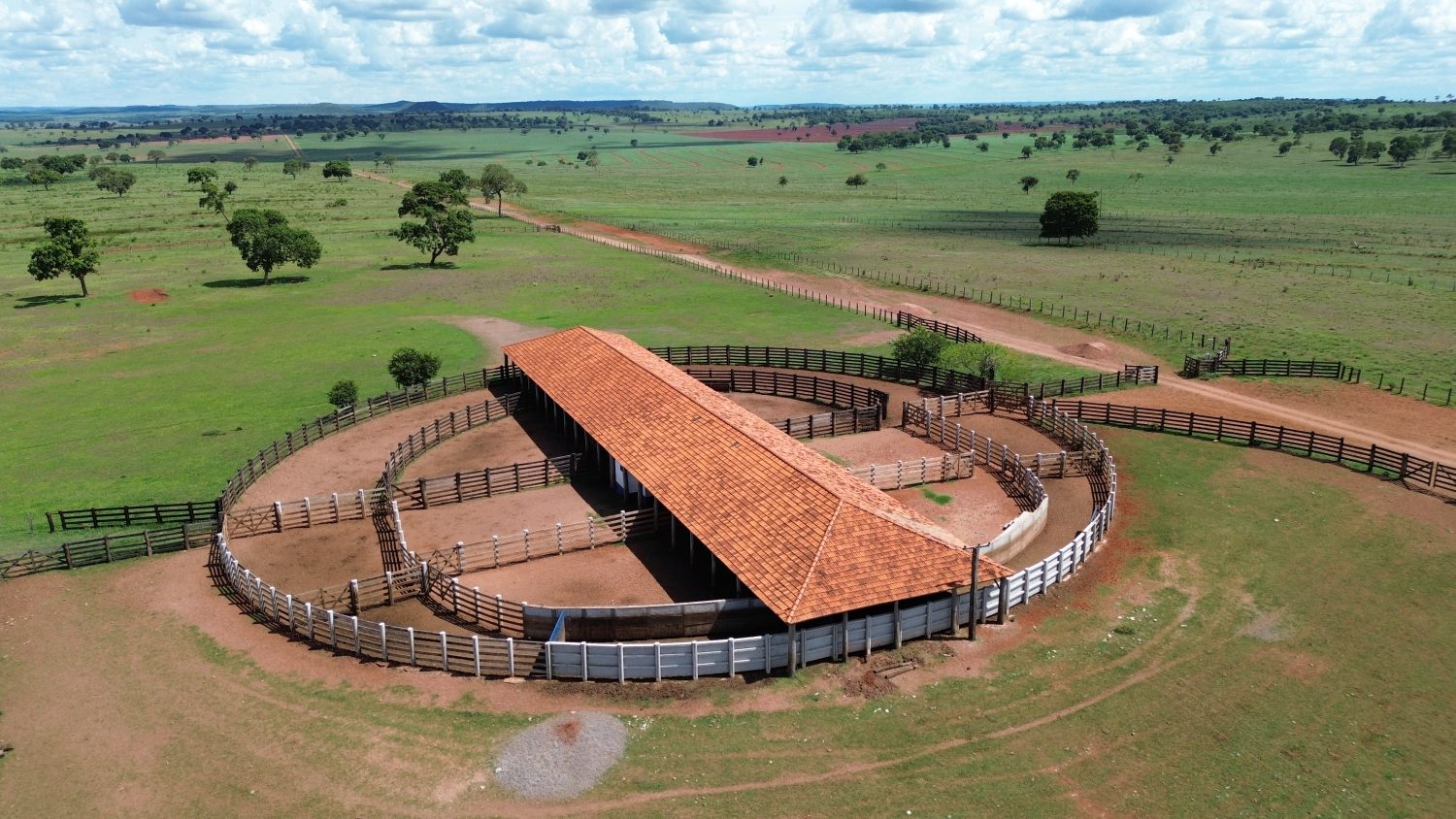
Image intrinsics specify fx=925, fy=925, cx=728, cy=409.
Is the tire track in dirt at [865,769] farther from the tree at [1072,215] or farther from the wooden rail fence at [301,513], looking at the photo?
the tree at [1072,215]

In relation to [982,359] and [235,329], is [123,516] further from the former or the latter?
[982,359]

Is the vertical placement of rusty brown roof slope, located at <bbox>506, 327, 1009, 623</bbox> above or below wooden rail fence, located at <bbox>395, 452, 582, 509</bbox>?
above

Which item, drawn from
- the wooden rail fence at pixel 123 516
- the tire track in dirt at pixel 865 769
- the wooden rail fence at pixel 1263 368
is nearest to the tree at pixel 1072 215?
the wooden rail fence at pixel 1263 368

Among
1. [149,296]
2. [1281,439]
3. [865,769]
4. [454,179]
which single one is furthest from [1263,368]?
[454,179]

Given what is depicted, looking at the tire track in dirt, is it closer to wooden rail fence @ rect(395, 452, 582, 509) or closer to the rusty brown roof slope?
the rusty brown roof slope

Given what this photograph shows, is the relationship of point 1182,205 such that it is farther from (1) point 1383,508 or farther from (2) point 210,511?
(2) point 210,511

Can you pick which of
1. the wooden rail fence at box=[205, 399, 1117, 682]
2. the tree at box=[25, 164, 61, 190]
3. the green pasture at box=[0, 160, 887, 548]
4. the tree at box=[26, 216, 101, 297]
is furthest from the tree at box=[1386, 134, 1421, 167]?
the tree at box=[25, 164, 61, 190]
